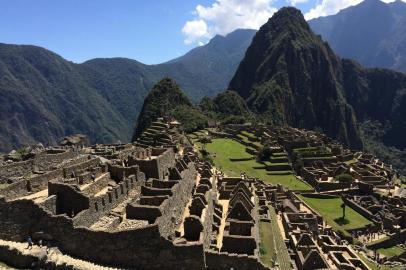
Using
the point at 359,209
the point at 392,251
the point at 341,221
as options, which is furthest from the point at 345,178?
the point at 392,251

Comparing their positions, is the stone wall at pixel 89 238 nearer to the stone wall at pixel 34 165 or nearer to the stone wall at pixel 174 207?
the stone wall at pixel 174 207

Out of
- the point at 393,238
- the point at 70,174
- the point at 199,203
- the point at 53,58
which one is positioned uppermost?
the point at 53,58

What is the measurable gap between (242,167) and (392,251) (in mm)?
27111

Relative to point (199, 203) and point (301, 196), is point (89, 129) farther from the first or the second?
point (199, 203)

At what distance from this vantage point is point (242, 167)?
71875mm

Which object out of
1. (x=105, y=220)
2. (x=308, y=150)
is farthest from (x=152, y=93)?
(x=105, y=220)

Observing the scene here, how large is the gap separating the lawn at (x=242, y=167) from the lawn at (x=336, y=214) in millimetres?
4807

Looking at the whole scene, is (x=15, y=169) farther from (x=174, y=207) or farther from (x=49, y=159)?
(x=174, y=207)

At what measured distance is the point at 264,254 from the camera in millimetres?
27719

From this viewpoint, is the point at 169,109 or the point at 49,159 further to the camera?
the point at 169,109

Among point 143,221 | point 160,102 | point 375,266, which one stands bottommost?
point 375,266

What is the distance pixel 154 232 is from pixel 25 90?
152 metres

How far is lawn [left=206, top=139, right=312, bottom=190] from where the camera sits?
221 feet

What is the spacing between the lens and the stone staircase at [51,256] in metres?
19.1
